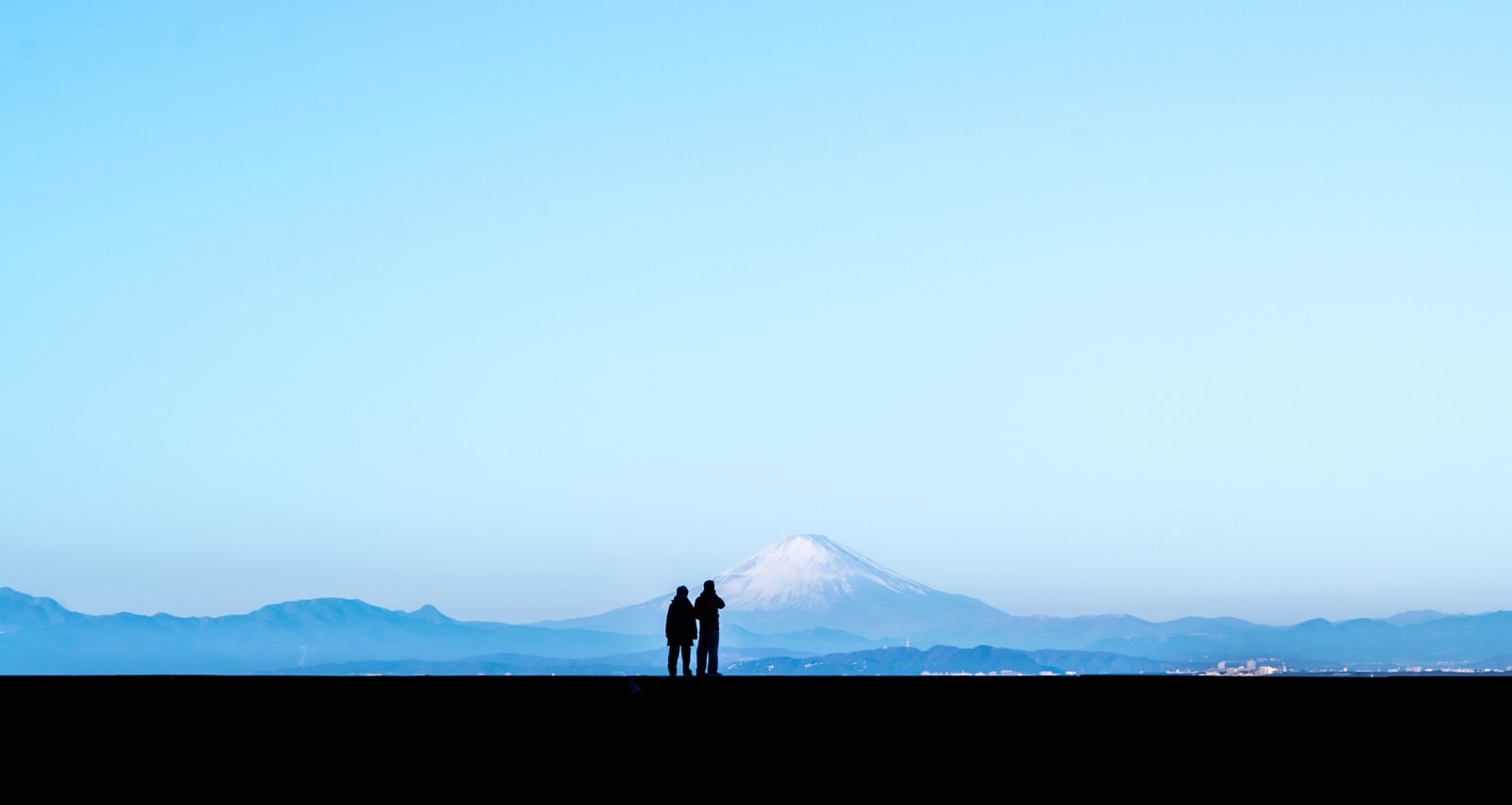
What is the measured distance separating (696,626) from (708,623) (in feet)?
1.52

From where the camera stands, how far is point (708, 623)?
2661 centimetres
